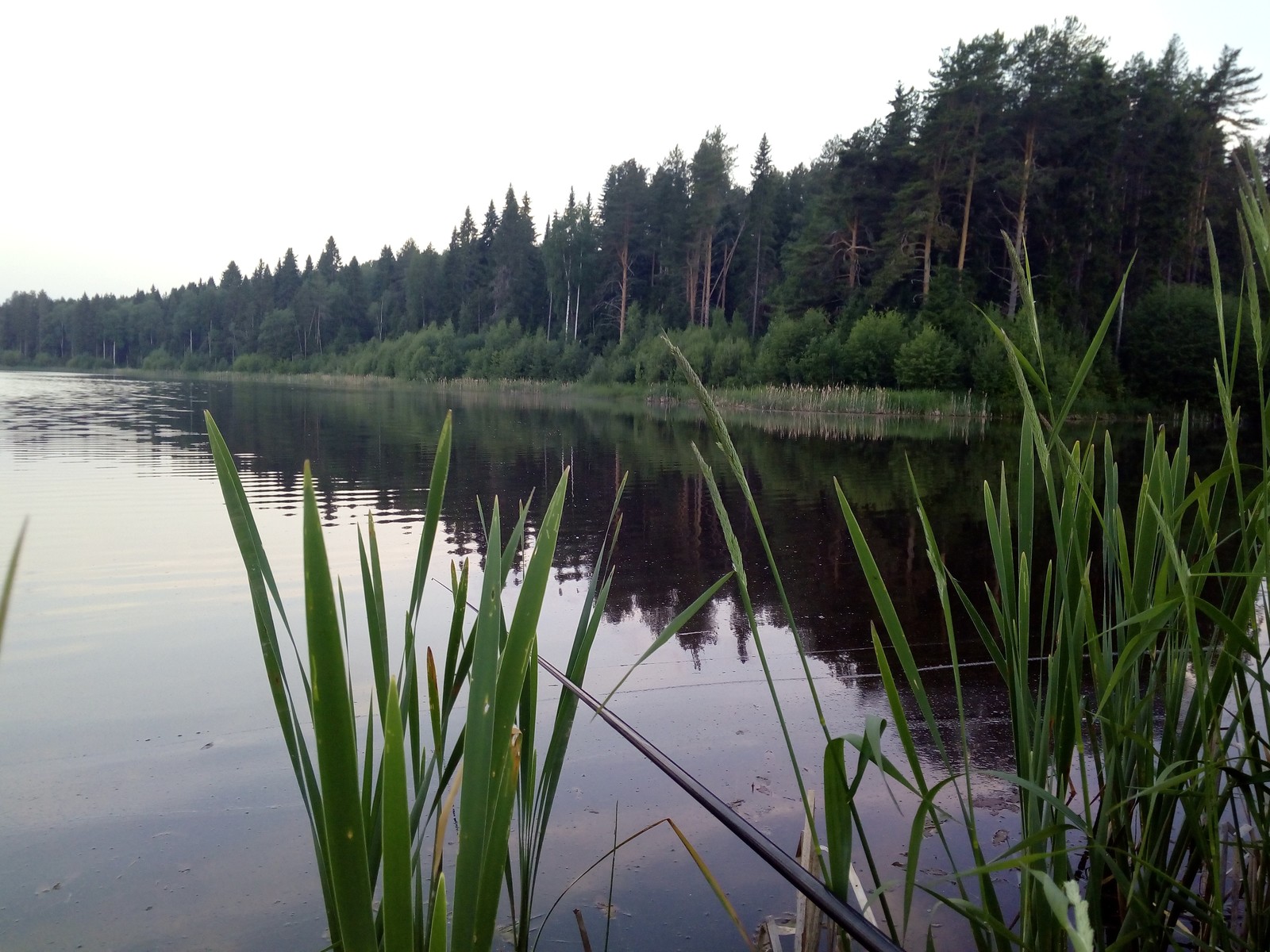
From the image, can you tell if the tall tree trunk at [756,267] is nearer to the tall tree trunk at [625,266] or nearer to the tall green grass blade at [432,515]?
the tall tree trunk at [625,266]

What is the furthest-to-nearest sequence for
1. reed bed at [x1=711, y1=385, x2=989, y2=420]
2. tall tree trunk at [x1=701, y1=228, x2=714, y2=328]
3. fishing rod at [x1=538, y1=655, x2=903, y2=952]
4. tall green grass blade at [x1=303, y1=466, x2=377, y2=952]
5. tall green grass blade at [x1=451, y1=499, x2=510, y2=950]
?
tall tree trunk at [x1=701, y1=228, x2=714, y2=328]
reed bed at [x1=711, y1=385, x2=989, y2=420]
fishing rod at [x1=538, y1=655, x2=903, y2=952]
tall green grass blade at [x1=451, y1=499, x2=510, y2=950]
tall green grass blade at [x1=303, y1=466, x2=377, y2=952]

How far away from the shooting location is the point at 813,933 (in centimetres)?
148

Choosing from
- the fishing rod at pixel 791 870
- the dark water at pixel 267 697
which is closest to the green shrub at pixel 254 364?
the dark water at pixel 267 697

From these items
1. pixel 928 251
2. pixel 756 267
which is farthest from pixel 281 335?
pixel 928 251

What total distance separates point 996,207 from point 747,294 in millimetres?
16241

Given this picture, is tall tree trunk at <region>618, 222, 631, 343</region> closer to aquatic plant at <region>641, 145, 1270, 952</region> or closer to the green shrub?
the green shrub

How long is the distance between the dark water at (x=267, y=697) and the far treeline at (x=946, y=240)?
1680 cm

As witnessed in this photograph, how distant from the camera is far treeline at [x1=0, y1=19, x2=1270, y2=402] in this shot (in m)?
29.6

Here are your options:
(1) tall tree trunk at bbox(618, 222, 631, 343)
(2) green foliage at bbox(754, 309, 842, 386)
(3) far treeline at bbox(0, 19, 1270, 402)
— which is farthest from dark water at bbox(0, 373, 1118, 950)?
(1) tall tree trunk at bbox(618, 222, 631, 343)

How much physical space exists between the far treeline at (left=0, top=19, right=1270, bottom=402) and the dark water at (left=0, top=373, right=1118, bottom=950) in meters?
16.8

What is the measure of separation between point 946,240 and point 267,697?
104ft

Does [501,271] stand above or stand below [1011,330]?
above

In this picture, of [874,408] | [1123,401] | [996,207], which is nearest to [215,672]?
[874,408]

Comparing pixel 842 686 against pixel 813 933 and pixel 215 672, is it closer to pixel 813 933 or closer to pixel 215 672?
pixel 813 933
